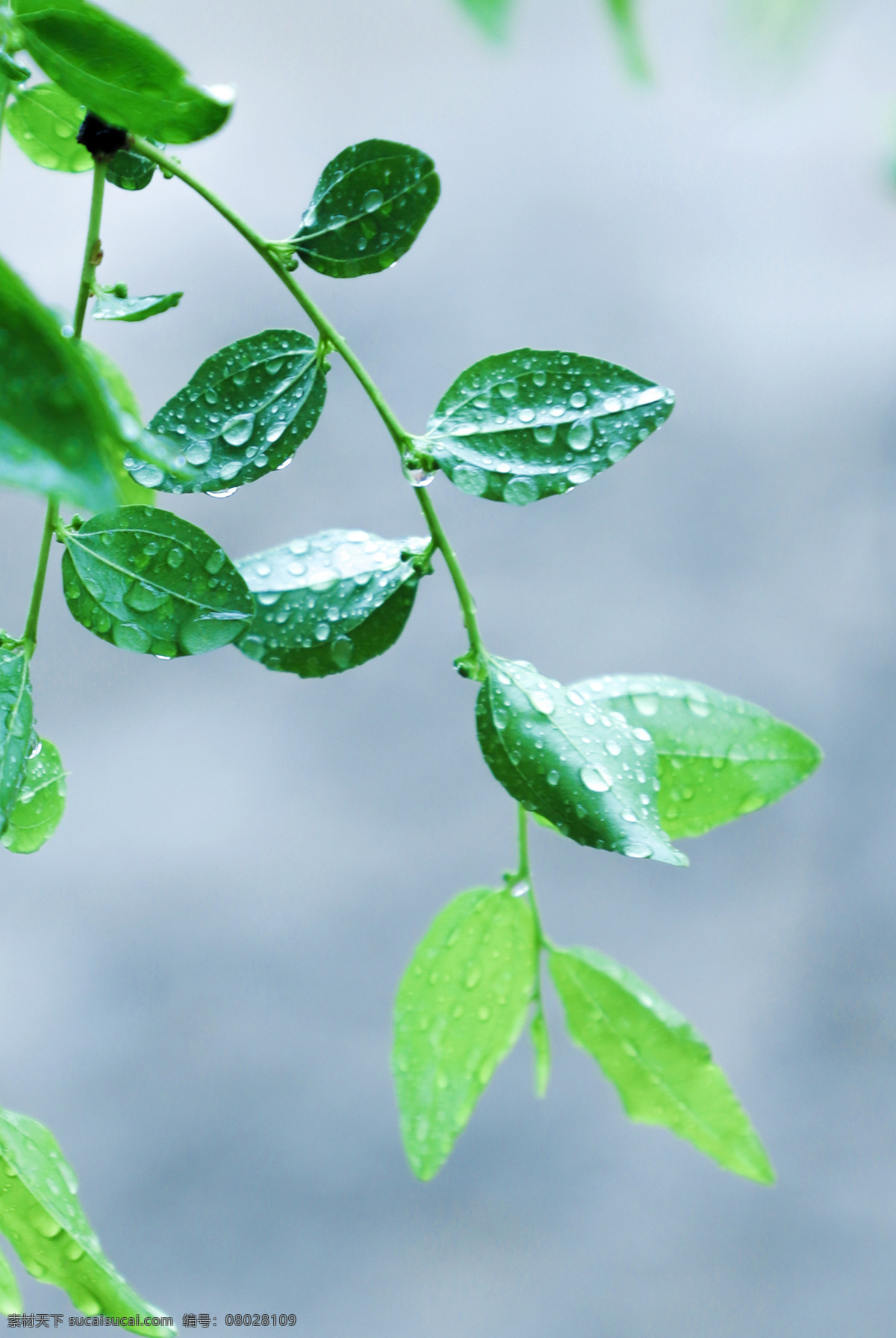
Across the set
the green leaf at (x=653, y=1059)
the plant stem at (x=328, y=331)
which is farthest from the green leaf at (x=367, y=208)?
the green leaf at (x=653, y=1059)

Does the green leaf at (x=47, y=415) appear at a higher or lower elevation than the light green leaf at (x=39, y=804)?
higher

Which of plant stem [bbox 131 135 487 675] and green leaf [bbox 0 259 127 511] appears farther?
plant stem [bbox 131 135 487 675]

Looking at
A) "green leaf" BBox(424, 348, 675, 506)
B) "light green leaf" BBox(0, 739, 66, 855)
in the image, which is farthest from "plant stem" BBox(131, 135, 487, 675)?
"light green leaf" BBox(0, 739, 66, 855)

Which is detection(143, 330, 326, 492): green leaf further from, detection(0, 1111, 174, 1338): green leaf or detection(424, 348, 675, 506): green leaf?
detection(0, 1111, 174, 1338): green leaf

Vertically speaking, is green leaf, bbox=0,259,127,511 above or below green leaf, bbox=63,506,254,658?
below

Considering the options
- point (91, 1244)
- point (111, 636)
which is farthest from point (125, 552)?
point (91, 1244)

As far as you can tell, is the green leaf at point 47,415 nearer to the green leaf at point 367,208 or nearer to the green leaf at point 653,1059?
the green leaf at point 367,208

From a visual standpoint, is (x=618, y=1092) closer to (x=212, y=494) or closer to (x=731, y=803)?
(x=731, y=803)
